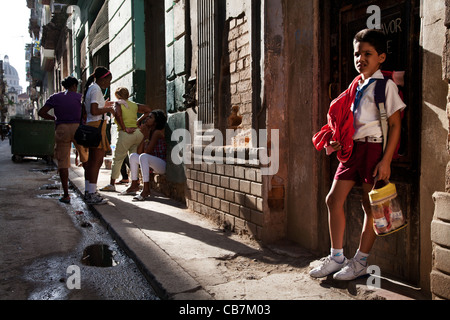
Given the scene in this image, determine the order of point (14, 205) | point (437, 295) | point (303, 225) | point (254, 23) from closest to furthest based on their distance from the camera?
point (437, 295) → point (303, 225) → point (254, 23) → point (14, 205)

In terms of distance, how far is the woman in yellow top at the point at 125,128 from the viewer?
6.11 m

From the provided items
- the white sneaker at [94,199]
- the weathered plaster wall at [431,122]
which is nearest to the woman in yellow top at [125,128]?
the white sneaker at [94,199]

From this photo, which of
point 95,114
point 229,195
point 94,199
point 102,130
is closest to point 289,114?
point 229,195

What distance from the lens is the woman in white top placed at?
16.9ft

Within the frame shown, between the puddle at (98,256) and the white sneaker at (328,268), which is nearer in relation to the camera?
the white sneaker at (328,268)

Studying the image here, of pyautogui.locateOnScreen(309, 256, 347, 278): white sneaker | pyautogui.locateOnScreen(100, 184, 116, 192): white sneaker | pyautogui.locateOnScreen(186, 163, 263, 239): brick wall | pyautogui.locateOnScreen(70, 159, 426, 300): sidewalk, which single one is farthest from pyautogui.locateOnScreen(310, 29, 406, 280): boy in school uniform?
pyautogui.locateOnScreen(100, 184, 116, 192): white sneaker

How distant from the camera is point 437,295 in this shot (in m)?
2.01

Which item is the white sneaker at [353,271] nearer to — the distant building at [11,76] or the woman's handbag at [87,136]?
the woman's handbag at [87,136]

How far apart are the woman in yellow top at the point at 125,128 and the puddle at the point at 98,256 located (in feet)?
9.23

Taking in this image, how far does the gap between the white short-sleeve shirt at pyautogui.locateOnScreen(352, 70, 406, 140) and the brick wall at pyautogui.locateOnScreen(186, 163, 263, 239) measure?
125 centimetres

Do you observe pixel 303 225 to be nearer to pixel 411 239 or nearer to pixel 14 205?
pixel 411 239

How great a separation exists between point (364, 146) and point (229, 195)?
1.91m
